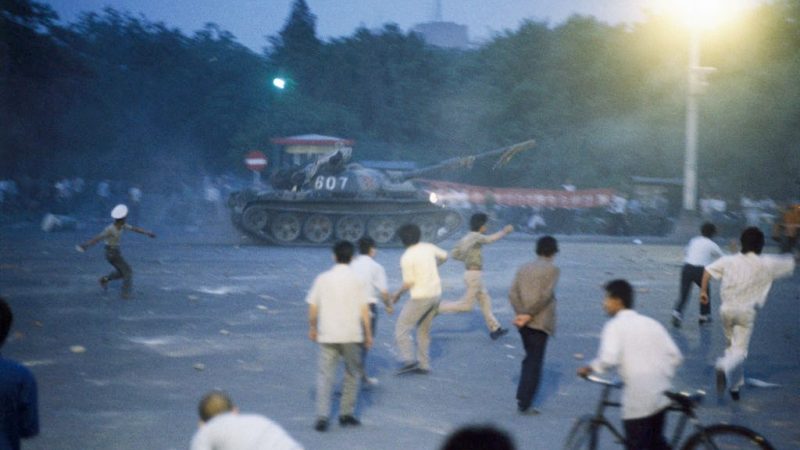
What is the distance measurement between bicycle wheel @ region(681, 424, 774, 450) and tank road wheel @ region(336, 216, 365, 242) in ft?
83.7

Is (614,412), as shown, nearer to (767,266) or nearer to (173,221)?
(767,266)

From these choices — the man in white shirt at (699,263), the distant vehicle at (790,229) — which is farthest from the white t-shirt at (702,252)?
the distant vehicle at (790,229)

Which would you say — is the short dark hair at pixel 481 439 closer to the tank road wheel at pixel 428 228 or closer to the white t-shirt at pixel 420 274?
the white t-shirt at pixel 420 274

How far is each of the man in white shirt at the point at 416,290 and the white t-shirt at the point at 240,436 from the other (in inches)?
224

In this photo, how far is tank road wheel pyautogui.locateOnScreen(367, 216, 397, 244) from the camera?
31188mm

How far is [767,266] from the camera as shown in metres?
8.71

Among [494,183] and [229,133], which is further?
[229,133]

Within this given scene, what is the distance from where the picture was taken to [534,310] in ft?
27.4

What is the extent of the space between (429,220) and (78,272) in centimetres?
1383

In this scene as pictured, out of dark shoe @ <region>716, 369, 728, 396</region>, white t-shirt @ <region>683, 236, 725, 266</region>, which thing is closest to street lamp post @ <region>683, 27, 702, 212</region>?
white t-shirt @ <region>683, 236, 725, 266</region>

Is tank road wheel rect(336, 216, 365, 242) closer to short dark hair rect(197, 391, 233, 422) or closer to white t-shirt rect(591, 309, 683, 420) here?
white t-shirt rect(591, 309, 683, 420)

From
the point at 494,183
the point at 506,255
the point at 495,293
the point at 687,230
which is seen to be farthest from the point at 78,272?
the point at 494,183

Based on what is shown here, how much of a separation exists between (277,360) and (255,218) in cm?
1921

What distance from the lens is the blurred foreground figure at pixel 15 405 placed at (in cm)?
468
